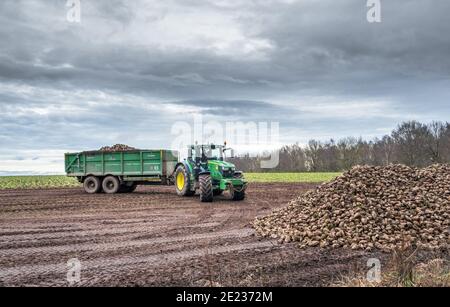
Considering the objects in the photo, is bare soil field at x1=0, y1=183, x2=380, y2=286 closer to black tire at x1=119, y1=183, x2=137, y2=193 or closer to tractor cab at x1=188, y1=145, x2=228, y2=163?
tractor cab at x1=188, y1=145, x2=228, y2=163

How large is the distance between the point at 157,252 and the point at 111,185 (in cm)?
1667

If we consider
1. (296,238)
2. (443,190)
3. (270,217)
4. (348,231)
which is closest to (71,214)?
(270,217)

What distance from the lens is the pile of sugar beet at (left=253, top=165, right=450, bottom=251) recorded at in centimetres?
991

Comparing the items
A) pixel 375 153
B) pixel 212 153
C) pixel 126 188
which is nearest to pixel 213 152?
pixel 212 153

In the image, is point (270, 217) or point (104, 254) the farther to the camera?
point (270, 217)

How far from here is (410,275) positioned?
19.9 ft

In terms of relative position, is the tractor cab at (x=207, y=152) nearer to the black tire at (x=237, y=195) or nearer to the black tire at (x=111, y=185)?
the black tire at (x=237, y=195)

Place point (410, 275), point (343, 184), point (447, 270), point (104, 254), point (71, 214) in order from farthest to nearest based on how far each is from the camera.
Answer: point (71, 214) → point (343, 184) → point (104, 254) → point (447, 270) → point (410, 275)

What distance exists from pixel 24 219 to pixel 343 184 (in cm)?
1027

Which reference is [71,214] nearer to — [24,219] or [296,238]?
[24,219]

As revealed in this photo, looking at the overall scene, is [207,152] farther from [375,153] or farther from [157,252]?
[375,153]

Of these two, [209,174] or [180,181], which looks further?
[180,181]

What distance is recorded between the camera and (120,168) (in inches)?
978

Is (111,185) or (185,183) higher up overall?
(185,183)
